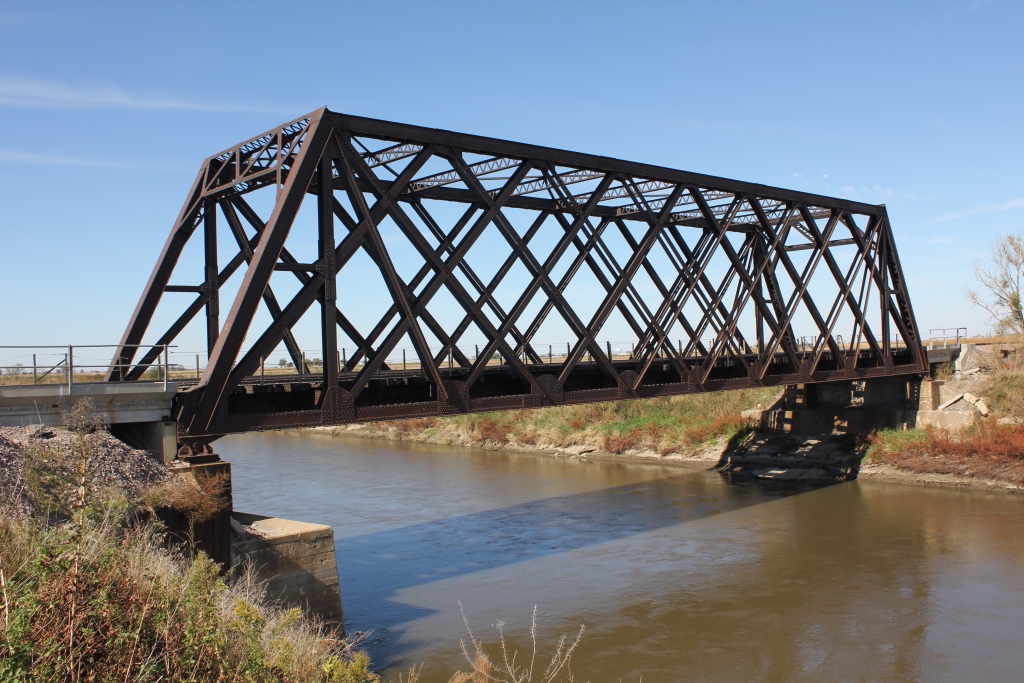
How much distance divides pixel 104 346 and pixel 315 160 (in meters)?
5.93

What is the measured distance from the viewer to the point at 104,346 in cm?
1625

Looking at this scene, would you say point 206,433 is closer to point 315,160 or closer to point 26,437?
point 26,437

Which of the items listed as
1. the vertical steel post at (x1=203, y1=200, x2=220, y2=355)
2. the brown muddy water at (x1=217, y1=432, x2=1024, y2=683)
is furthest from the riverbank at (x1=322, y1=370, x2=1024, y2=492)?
the vertical steel post at (x1=203, y1=200, x2=220, y2=355)

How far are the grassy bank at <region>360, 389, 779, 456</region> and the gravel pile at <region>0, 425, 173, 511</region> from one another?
3674 cm

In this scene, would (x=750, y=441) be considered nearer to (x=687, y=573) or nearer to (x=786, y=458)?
(x=786, y=458)

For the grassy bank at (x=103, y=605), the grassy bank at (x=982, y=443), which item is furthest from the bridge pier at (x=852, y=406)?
the grassy bank at (x=103, y=605)

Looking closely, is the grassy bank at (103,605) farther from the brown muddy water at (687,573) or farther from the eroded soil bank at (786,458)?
the eroded soil bank at (786,458)

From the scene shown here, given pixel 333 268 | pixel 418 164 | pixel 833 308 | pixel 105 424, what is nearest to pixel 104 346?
pixel 105 424

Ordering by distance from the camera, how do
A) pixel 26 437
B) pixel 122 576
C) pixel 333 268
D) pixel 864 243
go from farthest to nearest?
pixel 864 243
pixel 333 268
pixel 26 437
pixel 122 576

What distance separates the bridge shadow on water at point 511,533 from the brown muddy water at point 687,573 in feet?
0.31

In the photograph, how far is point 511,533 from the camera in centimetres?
2928

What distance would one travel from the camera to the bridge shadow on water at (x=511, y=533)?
2244cm

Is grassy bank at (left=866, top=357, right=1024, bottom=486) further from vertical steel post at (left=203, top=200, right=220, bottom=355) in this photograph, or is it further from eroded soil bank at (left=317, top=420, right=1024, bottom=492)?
vertical steel post at (left=203, top=200, right=220, bottom=355)

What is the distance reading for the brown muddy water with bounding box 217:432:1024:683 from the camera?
17969mm
